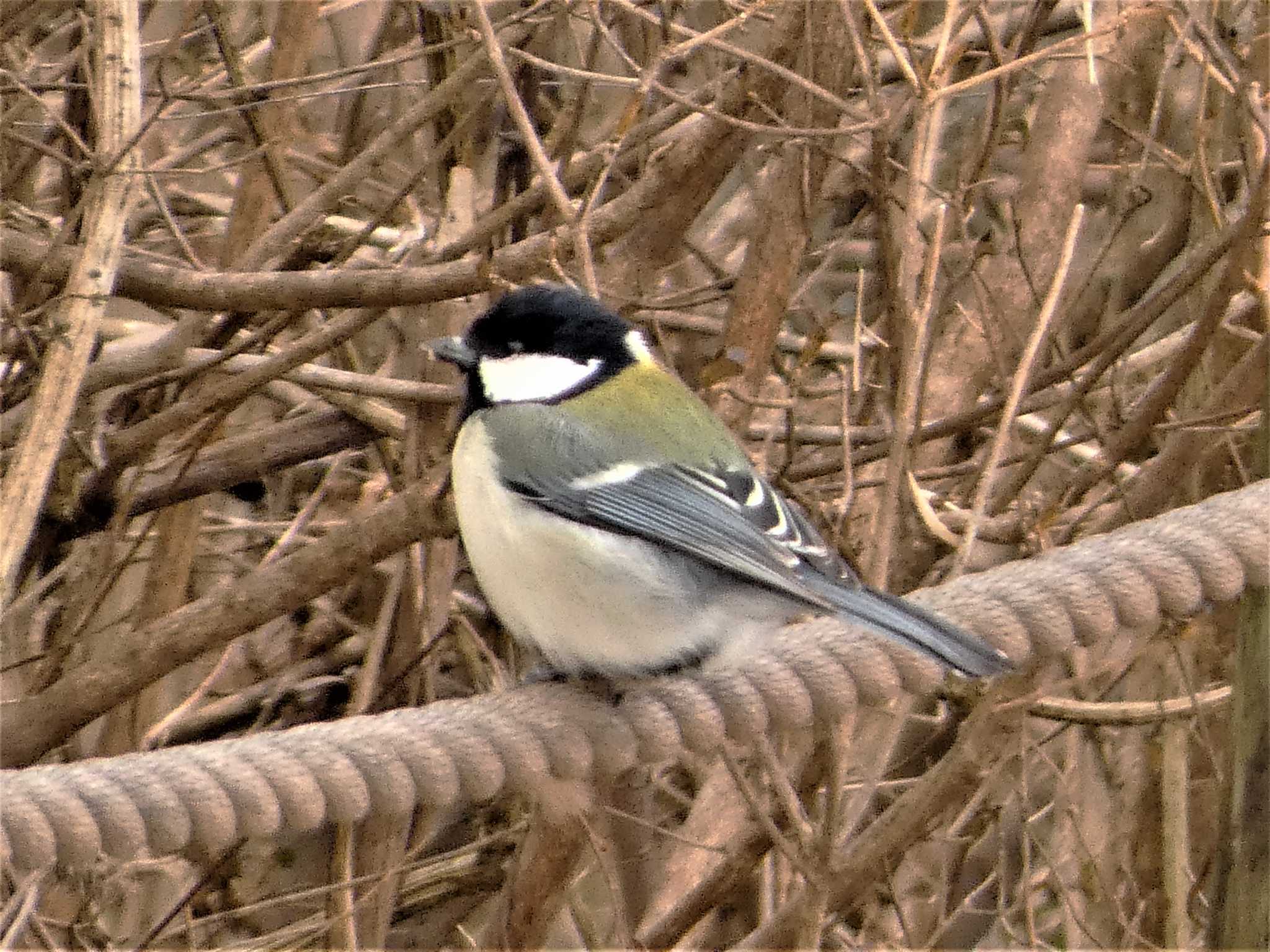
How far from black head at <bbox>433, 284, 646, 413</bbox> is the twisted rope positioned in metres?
0.49

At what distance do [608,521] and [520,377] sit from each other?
0.31 meters

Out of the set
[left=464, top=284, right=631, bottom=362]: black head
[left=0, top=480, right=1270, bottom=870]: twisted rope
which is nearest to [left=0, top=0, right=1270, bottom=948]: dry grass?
[left=464, top=284, right=631, bottom=362]: black head

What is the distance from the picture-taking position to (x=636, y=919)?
3.07m

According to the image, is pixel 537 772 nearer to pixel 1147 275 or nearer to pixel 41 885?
pixel 41 885

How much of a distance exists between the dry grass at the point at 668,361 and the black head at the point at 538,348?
0.07 meters

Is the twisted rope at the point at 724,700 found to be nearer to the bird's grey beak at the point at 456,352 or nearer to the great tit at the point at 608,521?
the great tit at the point at 608,521

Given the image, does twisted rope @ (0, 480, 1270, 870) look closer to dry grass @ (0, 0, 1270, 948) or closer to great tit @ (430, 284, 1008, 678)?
great tit @ (430, 284, 1008, 678)

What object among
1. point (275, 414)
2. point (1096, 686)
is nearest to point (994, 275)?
point (1096, 686)

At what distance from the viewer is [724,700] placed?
2.12 m

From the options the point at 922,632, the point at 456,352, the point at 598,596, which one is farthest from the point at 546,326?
the point at 922,632

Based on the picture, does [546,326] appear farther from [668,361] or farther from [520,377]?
[668,361]

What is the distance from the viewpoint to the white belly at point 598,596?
231 cm

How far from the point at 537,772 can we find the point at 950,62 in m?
1.11

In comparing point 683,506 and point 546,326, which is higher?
point 546,326
